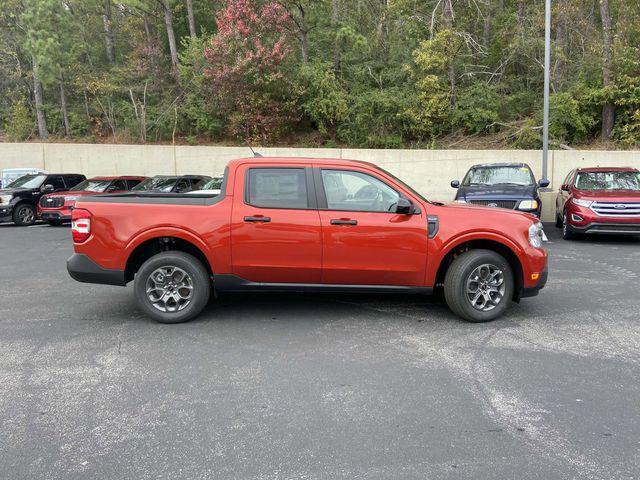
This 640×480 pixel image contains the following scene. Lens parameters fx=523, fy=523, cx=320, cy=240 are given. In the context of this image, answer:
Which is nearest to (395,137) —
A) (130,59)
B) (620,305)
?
(130,59)

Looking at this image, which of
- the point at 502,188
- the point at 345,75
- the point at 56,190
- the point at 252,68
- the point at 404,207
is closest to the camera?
the point at 404,207

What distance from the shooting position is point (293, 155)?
20.7m

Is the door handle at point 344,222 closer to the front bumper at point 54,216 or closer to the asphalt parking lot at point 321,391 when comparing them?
the asphalt parking lot at point 321,391

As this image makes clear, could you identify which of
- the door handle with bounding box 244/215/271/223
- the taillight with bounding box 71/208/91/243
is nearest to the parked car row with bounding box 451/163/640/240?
the door handle with bounding box 244/215/271/223

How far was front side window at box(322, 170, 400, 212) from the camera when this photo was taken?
574cm

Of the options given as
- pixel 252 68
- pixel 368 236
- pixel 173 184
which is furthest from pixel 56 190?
pixel 368 236

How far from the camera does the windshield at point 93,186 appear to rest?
51.6 feet

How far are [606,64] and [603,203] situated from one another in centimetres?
1018

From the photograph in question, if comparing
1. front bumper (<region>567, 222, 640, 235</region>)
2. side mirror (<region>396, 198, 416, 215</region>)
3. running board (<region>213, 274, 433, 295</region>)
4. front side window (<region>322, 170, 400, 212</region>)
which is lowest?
front bumper (<region>567, 222, 640, 235</region>)

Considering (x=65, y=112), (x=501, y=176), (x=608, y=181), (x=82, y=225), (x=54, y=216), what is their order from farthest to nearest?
(x=65, y=112)
(x=54, y=216)
(x=501, y=176)
(x=608, y=181)
(x=82, y=225)

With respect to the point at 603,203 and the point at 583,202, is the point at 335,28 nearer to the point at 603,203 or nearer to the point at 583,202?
the point at 583,202

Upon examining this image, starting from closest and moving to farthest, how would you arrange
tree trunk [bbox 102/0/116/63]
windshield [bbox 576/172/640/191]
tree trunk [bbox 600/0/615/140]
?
1. windshield [bbox 576/172/640/191]
2. tree trunk [bbox 600/0/615/140]
3. tree trunk [bbox 102/0/116/63]

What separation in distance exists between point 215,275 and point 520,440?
354 cm

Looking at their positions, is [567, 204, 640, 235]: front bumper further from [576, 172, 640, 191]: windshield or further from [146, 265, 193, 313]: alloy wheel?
[146, 265, 193, 313]: alloy wheel
